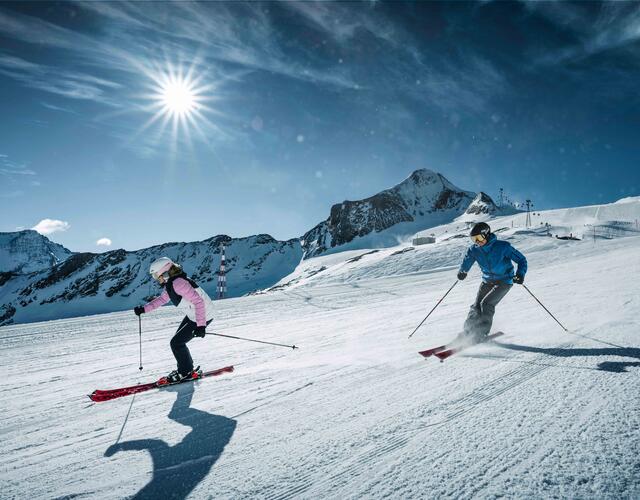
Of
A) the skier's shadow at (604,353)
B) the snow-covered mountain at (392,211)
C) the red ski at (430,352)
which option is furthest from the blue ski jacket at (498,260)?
the snow-covered mountain at (392,211)

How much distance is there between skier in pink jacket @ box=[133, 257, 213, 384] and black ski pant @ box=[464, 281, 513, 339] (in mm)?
4084

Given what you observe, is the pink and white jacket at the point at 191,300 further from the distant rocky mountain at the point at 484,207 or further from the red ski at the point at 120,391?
the distant rocky mountain at the point at 484,207

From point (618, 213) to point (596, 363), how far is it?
7551 cm

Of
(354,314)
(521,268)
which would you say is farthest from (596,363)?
(354,314)

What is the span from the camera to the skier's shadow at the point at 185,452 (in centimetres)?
229

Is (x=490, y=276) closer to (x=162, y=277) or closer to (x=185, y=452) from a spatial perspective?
(x=185, y=452)

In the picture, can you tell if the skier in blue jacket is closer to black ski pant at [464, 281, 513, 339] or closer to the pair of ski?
black ski pant at [464, 281, 513, 339]

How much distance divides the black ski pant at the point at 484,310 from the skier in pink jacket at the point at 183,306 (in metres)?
4.08

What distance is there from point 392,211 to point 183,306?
16621 cm

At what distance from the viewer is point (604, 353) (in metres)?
4.09

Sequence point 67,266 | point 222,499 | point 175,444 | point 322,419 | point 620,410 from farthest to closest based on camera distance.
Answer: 1. point 67,266
2. point 322,419
3. point 175,444
4. point 620,410
5. point 222,499

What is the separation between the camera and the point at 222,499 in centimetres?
212

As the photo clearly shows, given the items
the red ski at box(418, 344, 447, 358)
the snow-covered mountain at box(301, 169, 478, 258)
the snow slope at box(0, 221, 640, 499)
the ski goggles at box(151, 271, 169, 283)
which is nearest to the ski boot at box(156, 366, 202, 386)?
the snow slope at box(0, 221, 640, 499)

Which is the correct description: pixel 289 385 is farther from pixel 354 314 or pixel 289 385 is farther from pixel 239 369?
pixel 354 314
